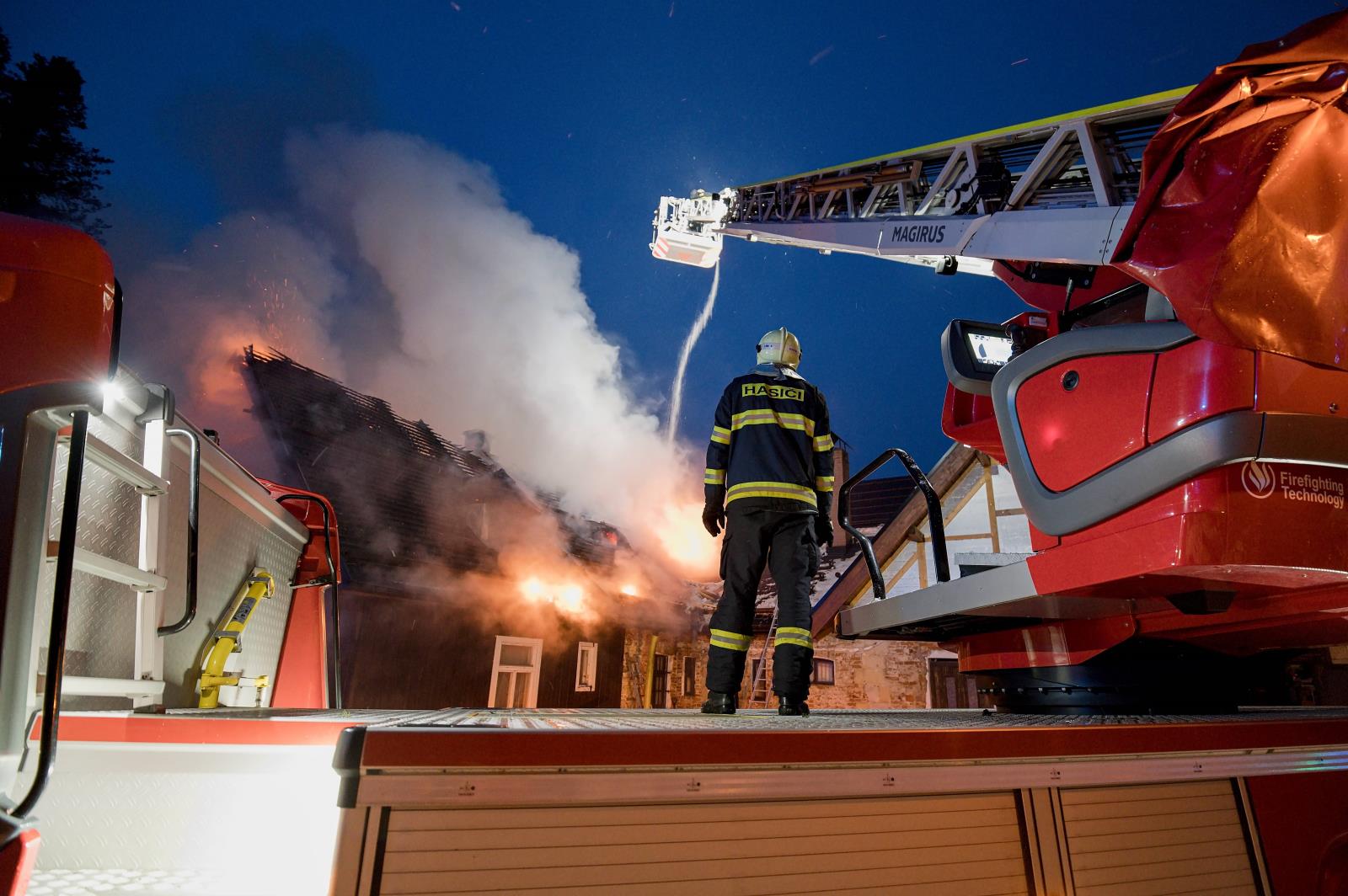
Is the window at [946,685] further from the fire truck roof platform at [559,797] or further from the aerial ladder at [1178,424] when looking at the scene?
the fire truck roof platform at [559,797]

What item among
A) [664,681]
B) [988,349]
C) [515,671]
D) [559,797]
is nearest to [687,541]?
[664,681]

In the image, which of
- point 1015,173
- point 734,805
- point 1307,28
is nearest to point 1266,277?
point 1307,28

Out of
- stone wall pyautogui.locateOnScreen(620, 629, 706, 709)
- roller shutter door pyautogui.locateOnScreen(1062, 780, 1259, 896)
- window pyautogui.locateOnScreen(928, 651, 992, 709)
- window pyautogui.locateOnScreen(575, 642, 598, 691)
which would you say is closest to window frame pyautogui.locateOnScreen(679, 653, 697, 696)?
stone wall pyautogui.locateOnScreen(620, 629, 706, 709)

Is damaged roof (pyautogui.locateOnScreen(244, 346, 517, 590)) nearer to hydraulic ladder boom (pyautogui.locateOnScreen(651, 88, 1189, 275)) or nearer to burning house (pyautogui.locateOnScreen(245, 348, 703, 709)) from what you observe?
burning house (pyautogui.locateOnScreen(245, 348, 703, 709))

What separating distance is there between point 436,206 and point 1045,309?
113 feet

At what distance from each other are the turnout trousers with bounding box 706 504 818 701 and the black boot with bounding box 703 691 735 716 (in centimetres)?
3

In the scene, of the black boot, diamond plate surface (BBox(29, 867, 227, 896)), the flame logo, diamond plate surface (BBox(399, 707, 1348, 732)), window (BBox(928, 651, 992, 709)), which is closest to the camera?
diamond plate surface (BBox(29, 867, 227, 896))

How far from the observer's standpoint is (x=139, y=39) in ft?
125

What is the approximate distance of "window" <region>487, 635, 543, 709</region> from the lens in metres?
12.5

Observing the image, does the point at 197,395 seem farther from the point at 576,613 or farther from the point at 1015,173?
the point at 1015,173

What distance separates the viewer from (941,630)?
3.65 metres

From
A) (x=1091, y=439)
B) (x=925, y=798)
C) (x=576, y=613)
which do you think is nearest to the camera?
(x=925, y=798)

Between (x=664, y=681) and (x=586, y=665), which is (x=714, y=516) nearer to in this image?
(x=586, y=665)

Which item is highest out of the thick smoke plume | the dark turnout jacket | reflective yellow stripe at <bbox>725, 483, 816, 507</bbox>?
the thick smoke plume
